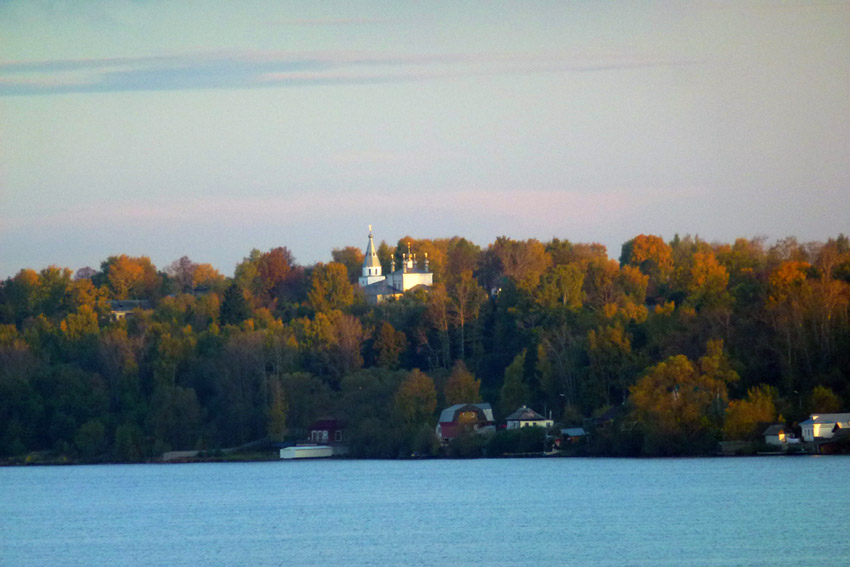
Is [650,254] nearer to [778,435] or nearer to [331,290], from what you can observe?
[331,290]

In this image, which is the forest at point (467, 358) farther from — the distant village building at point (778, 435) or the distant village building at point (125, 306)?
the distant village building at point (125, 306)

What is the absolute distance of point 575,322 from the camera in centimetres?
8094

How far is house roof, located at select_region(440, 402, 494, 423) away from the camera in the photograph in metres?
72.5

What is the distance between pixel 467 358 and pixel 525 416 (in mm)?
18611

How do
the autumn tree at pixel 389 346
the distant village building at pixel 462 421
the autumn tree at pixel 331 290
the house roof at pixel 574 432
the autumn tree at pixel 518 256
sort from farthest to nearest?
the autumn tree at pixel 518 256
the autumn tree at pixel 331 290
the autumn tree at pixel 389 346
the distant village building at pixel 462 421
the house roof at pixel 574 432

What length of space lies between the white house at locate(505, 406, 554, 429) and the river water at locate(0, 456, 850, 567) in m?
5.85

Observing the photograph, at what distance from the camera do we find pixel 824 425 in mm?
57906

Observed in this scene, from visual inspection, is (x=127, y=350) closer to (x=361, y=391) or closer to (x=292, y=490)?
(x=361, y=391)

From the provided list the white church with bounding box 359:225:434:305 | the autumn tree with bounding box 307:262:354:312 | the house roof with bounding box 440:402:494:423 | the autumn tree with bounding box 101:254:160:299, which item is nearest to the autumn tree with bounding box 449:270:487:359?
the house roof with bounding box 440:402:494:423

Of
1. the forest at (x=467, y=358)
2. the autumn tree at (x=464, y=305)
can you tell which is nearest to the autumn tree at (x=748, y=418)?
the forest at (x=467, y=358)

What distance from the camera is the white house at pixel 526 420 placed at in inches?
2793

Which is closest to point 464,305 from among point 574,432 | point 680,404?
point 574,432

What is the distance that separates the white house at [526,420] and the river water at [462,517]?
19.2 feet

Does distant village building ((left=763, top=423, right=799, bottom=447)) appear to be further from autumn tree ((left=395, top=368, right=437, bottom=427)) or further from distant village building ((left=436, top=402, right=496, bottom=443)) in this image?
autumn tree ((left=395, top=368, right=437, bottom=427))
